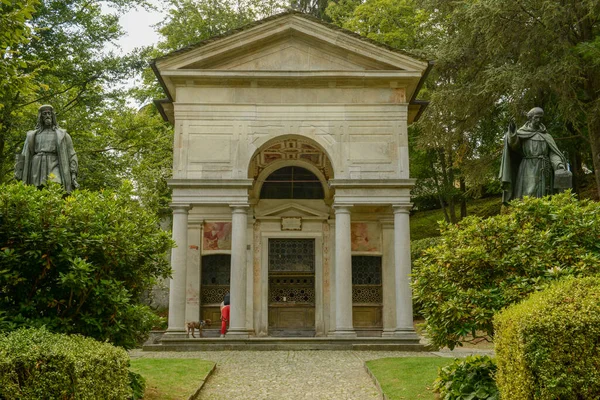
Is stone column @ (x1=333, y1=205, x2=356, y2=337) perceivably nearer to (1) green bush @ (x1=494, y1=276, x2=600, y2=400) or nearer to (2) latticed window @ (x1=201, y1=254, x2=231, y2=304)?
(2) latticed window @ (x1=201, y1=254, x2=231, y2=304)

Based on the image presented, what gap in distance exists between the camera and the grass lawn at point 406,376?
879 centimetres

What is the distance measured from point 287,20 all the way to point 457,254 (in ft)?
39.8

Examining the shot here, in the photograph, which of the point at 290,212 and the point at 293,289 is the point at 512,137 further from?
the point at 293,289

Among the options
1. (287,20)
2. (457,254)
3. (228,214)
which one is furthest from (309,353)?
(287,20)

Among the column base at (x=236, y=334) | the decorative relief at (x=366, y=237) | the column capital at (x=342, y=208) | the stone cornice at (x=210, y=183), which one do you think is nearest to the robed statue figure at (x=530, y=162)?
the column capital at (x=342, y=208)

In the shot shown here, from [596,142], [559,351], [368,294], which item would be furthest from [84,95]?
[559,351]

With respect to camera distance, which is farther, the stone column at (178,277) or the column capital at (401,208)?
the column capital at (401,208)

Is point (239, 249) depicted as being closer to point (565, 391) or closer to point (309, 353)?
point (309, 353)

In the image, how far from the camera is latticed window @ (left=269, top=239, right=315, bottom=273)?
20.7 meters

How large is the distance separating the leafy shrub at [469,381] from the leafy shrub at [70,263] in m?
4.22

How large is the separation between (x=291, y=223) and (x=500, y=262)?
13.5 m

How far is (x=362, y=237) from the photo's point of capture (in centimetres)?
2050

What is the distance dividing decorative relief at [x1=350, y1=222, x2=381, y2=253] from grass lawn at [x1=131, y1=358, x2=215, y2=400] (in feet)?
29.6

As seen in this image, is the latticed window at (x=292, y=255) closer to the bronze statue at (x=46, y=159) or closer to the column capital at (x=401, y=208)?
the column capital at (x=401, y=208)
